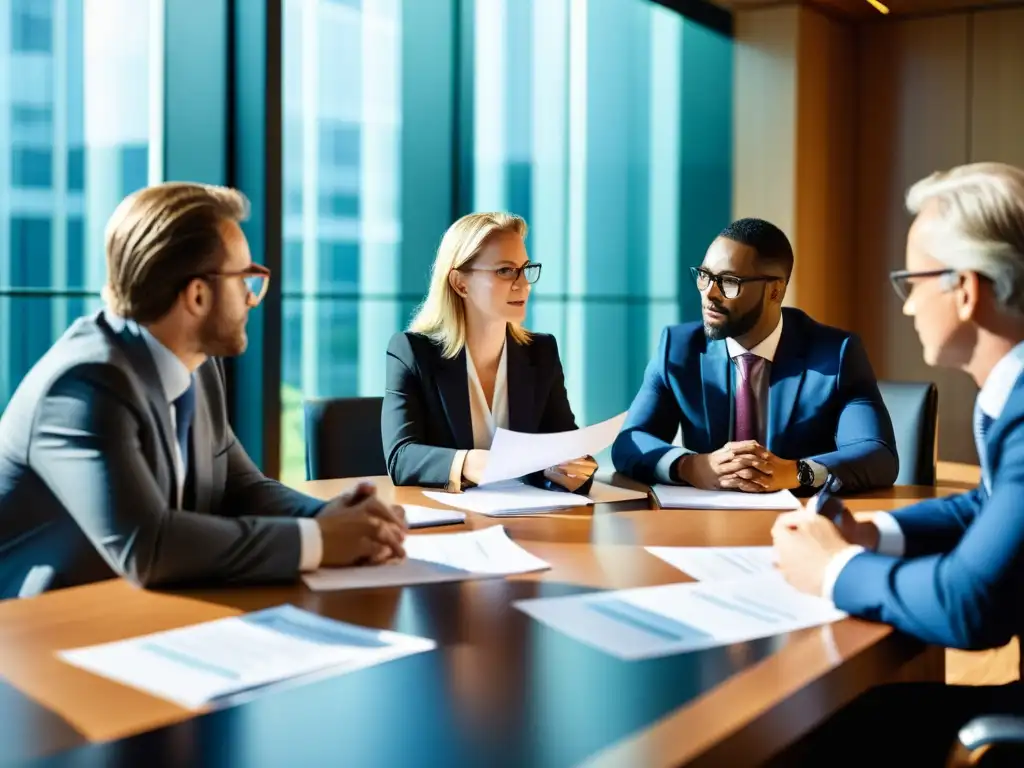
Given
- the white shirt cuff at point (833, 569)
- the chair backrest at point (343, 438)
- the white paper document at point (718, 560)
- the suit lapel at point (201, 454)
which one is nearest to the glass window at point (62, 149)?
the chair backrest at point (343, 438)

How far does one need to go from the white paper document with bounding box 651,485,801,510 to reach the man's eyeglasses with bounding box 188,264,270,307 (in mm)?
992

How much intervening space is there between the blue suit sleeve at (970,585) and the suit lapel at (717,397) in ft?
4.75

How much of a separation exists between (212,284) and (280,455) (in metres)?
2.66

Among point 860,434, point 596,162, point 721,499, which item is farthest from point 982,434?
point 596,162

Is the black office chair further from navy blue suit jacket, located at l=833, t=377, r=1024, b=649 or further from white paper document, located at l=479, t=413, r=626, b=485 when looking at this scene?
white paper document, located at l=479, t=413, r=626, b=485

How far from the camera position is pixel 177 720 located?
1206 mm

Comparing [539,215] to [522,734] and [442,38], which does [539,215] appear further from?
[522,734]

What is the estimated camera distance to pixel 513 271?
10.0ft

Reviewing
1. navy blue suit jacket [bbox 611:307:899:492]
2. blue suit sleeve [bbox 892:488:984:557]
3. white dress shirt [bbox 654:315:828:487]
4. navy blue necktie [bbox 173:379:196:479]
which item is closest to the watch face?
navy blue suit jacket [bbox 611:307:899:492]

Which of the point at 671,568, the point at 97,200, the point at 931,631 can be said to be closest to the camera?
the point at 931,631

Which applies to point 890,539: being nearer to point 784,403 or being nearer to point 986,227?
point 986,227

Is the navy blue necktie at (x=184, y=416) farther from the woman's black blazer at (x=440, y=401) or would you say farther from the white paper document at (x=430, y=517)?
the woman's black blazer at (x=440, y=401)

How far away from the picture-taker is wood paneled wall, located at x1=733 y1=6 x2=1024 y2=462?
7.28 meters

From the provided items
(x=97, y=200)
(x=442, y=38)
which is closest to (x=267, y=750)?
(x=97, y=200)
